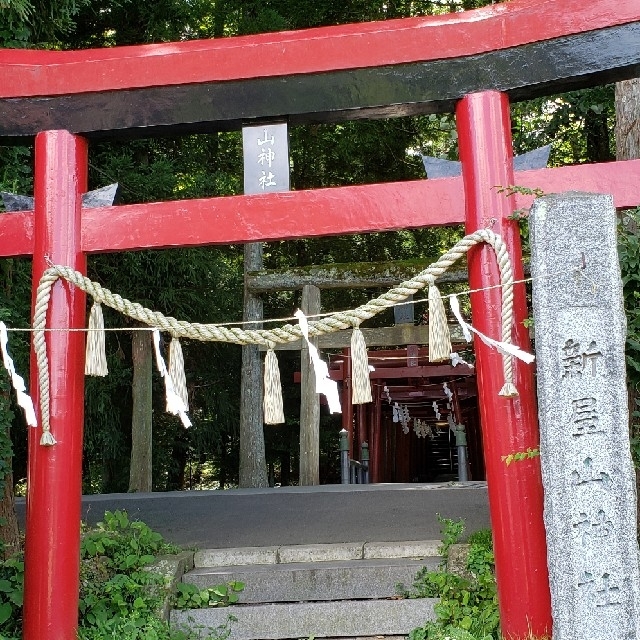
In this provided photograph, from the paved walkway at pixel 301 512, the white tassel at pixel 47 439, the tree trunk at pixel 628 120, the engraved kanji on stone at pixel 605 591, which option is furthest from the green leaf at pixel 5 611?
the tree trunk at pixel 628 120

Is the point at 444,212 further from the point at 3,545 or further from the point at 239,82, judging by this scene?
the point at 3,545

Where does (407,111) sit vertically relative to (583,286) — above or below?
above

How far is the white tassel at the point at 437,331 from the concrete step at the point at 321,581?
2082 millimetres

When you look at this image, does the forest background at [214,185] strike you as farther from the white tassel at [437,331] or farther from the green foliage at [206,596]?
the white tassel at [437,331]

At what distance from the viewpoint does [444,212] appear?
5.00 m

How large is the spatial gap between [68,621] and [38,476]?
0.89 metres

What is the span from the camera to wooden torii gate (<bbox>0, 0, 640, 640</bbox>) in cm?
473

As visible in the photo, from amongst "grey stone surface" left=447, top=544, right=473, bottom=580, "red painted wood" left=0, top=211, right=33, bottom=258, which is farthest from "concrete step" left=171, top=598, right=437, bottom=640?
"red painted wood" left=0, top=211, right=33, bottom=258

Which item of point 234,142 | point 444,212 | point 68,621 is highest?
point 234,142

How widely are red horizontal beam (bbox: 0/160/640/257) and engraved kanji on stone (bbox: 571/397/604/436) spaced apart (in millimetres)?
1502

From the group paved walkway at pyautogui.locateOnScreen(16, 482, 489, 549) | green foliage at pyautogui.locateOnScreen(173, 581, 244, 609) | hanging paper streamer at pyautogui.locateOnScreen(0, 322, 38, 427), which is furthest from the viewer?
paved walkway at pyautogui.locateOnScreen(16, 482, 489, 549)

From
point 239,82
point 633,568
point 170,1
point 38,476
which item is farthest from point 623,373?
point 170,1

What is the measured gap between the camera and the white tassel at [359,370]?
4.48 m

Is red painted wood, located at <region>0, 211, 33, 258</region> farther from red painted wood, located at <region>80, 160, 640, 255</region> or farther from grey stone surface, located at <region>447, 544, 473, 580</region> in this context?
grey stone surface, located at <region>447, 544, 473, 580</region>
